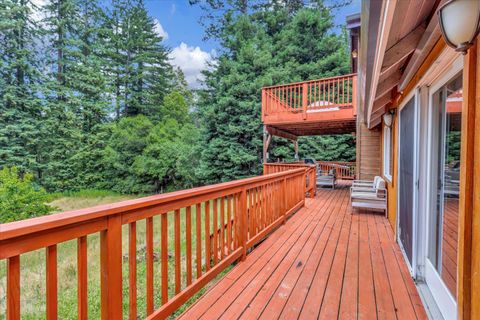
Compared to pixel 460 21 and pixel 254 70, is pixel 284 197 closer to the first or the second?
pixel 460 21

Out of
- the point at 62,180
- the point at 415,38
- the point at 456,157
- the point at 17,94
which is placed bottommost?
the point at 62,180

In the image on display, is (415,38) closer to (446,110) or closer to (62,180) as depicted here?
(446,110)

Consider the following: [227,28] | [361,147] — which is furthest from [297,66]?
[361,147]

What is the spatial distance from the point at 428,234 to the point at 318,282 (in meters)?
1.10

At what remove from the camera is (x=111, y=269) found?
1407 millimetres

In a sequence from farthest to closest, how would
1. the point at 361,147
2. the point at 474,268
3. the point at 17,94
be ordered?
the point at 17,94
the point at 361,147
the point at 474,268

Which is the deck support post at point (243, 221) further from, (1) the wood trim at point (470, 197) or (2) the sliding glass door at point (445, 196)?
(1) the wood trim at point (470, 197)

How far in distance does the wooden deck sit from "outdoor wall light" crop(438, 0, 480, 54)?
1.95 meters

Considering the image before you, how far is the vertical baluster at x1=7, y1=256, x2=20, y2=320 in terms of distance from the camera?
3.24 ft

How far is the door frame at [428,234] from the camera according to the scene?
168 cm

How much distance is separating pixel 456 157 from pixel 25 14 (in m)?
20.2

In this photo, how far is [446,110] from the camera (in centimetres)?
191

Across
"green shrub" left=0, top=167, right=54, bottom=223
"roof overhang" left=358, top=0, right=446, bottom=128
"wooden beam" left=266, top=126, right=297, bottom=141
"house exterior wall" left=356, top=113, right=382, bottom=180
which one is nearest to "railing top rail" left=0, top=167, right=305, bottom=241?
"roof overhang" left=358, top=0, right=446, bottom=128

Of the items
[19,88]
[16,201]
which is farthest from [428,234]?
[19,88]
